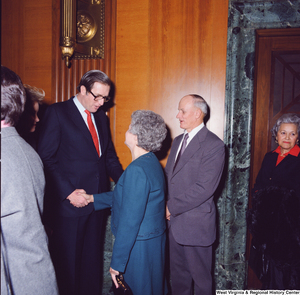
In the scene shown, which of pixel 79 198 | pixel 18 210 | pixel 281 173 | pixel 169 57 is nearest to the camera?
pixel 18 210

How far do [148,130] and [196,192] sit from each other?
69 centimetres

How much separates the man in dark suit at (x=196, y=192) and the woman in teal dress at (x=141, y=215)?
0.40 m

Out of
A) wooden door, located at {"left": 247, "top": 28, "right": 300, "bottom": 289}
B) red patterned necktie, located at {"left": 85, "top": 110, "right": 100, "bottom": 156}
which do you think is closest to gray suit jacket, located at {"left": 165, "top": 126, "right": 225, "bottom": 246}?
red patterned necktie, located at {"left": 85, "top": 110, "right": 100, "bottom": 156}

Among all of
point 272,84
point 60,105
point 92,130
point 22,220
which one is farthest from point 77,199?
point 272,84

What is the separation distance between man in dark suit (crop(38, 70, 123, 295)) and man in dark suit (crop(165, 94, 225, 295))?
67 cm

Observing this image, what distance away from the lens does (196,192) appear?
6.95ft

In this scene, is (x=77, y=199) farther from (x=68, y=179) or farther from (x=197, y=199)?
(x=197, y=199)

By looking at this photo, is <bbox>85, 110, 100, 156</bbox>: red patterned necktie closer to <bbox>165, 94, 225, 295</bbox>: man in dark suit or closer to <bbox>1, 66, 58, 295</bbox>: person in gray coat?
<bbox>165, 94, 225, 295</bbox>: man in dark suit

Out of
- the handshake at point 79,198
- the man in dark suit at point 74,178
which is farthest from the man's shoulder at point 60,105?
the handshake at point 79,198

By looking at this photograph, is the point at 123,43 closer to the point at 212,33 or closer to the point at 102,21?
the point at 102,21

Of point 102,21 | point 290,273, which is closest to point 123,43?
point 102,21

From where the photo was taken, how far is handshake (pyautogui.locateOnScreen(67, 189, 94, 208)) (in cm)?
209

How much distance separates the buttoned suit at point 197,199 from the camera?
214 cm

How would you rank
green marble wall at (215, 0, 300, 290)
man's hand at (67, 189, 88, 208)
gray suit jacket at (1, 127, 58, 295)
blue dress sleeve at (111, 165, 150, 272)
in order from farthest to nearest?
green marble wall at (215, 0, 300, 290) < man's hand at (67, 189, 88, 208) < blue dress sleeve at (111, 165, 150, 272) < gray suit jacket at (1, 127, 58, 295)
